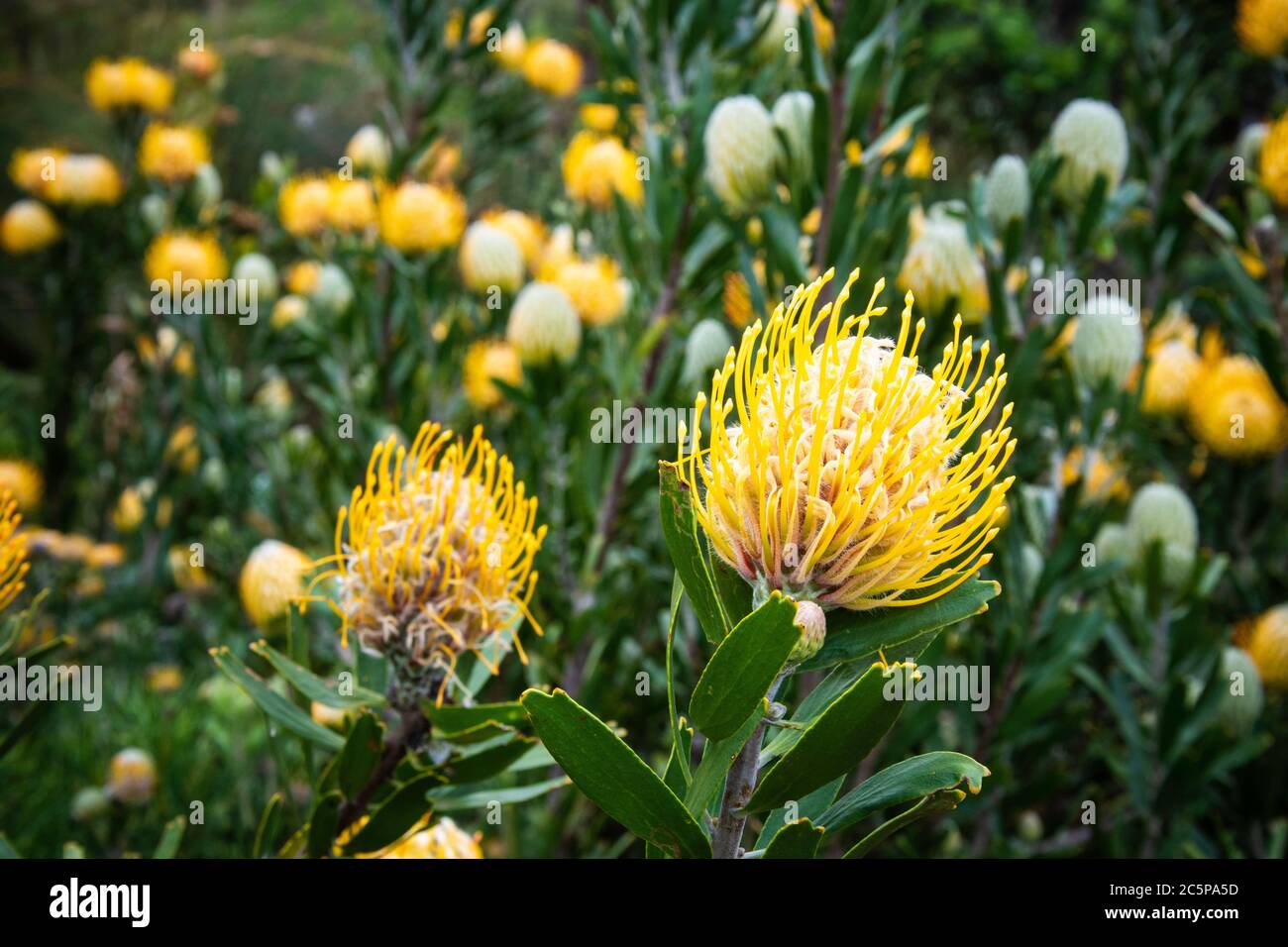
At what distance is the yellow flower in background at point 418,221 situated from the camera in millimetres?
1892

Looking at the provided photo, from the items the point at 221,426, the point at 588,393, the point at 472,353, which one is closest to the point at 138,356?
the point at 221,426

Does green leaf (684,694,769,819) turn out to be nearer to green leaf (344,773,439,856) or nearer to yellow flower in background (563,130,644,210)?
green leaf (344,773,439,856)

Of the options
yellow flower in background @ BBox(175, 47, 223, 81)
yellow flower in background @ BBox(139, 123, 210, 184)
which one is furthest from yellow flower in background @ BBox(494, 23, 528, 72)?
yellow flower in background @ BBox(175, 47, 223, 81)

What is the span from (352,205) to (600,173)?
0.61 m

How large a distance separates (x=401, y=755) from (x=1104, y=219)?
1.23 meters

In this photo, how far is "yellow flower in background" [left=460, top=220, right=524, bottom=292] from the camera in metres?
1.93

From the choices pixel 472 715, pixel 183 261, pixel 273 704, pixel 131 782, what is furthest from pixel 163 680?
pixel 472 715

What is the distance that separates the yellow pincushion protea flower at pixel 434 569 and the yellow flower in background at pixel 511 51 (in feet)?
6.53

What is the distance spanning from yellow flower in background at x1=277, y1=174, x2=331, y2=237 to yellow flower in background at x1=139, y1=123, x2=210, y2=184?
0.33 meters

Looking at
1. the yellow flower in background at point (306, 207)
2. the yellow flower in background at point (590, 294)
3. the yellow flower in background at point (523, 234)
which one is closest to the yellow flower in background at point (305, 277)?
the yellow flower in background at point (306, 207)

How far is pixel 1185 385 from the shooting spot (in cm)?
176

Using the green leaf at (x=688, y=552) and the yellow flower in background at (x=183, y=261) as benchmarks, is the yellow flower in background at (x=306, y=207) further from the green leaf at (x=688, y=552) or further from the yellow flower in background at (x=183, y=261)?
the green leaf at (x=688, y=552)

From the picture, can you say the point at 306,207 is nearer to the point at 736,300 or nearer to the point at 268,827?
the point at 736,300

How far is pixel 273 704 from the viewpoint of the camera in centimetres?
77
